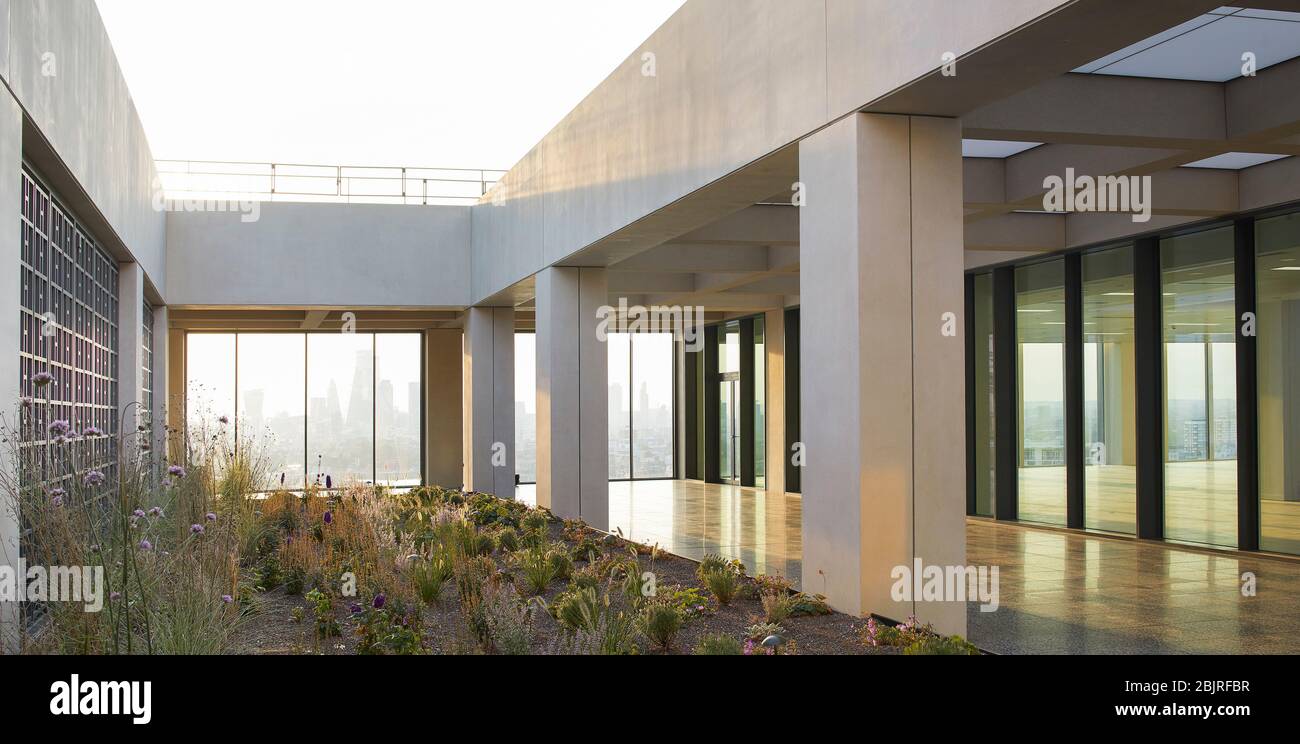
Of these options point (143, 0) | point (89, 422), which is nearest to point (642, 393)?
point (143, 0)

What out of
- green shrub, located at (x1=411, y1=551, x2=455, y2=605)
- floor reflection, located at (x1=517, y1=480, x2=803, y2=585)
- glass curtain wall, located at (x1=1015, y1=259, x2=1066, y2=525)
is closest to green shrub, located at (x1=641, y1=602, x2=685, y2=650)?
floor reflection, located at (x1=517, y1=480, x2=803, y2=585)

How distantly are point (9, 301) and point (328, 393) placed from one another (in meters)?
19.7

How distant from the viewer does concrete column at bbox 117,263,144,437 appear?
37.2 feet

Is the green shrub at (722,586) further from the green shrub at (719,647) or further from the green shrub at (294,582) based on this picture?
the green shrub at (294,582)

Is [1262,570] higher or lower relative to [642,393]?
lower

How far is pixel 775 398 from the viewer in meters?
20.0

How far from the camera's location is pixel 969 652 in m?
4.91

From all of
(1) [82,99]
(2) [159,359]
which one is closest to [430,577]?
(1) [82,99]

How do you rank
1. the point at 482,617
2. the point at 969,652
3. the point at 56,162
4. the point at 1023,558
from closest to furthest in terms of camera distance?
the point at 969,652 < the point at 482,617 < the point at 56,162 < the point at 1023,558

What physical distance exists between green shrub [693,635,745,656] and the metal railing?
43.7 ft

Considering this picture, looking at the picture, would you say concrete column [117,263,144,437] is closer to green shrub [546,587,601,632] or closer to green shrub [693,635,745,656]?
green shrub [546,587,601,632]

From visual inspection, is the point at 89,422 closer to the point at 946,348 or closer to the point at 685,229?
the point at 685,229

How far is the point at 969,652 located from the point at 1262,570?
18.9 feet

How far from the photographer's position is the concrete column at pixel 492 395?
17.2m
